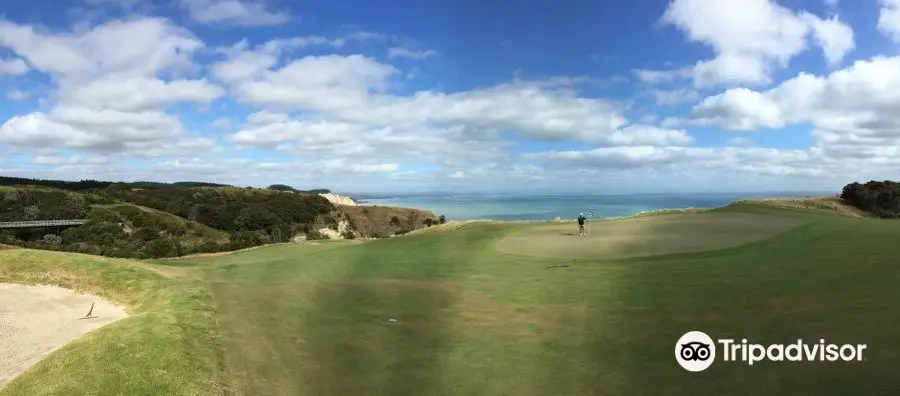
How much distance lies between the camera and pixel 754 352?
11.2 metres

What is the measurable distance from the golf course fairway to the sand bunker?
911 millimetres

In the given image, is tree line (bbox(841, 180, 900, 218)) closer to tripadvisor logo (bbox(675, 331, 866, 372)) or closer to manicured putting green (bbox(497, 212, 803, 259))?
manicured putting green (bbox(497, 212, 803, 259))

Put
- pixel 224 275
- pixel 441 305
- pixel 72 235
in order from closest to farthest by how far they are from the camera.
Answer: pixel 441 305 → pixel 224 275 → pixel 72 235

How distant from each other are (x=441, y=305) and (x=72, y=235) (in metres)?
94.0

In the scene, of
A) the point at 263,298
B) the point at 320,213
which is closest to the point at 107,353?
the point at 263,298

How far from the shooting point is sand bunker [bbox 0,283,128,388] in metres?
14.9

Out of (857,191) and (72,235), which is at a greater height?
(857,191)

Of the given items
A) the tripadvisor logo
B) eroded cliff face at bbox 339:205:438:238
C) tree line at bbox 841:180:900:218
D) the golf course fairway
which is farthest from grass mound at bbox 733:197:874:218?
eroded cliff face at bbox 339:205:438:238

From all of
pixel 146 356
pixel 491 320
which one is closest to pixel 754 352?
pixel 491 320

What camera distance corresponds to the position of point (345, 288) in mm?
20328

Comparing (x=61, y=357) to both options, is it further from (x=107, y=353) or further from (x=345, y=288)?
(x=345, y=288)

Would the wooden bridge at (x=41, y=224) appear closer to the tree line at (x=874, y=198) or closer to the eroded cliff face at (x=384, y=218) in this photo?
the eroded cliff face at (x=384, y=218)

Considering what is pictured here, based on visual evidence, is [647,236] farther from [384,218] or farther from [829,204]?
[384,218]

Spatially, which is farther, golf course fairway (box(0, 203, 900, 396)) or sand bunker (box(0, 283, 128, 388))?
sand bunker (box(0, 283, 128, 388))
